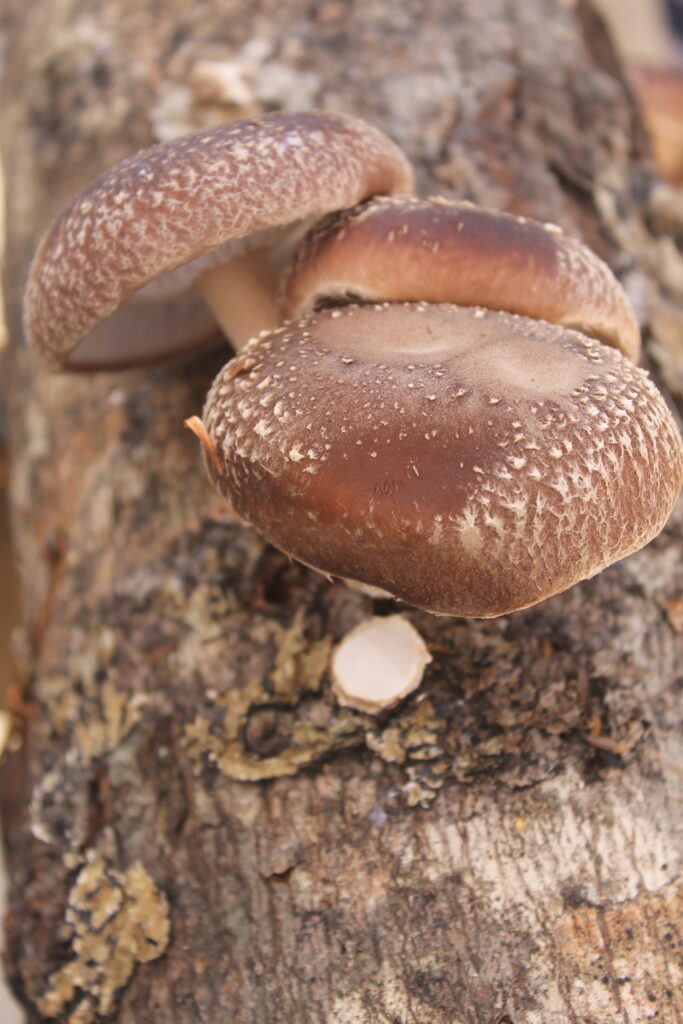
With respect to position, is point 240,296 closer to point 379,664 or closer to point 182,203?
point 182,203

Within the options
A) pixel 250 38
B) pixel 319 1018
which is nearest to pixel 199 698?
pixel 319 1018

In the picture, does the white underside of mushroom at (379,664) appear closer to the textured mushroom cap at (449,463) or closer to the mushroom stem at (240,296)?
the textured mushroom cap at (449,463)

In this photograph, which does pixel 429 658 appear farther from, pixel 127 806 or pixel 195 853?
pixel 127 806

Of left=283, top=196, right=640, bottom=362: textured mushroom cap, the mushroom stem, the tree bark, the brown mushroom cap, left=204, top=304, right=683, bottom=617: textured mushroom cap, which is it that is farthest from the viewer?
the brown mushroom cap

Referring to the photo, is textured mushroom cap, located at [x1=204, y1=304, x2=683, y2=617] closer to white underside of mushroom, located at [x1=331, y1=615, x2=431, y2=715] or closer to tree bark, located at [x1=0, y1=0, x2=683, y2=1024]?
white underside of mushroom, located at [x1=331, y1=615, x2=431, y2=715]

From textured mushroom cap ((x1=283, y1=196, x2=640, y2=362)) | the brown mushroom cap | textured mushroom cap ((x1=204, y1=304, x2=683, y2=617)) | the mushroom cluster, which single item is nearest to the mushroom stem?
the mushroom cluster

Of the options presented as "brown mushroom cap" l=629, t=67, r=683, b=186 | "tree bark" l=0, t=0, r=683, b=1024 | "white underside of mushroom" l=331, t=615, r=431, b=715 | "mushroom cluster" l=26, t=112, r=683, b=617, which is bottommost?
"tree bark" l=0, t=0, r=683, b=1024
